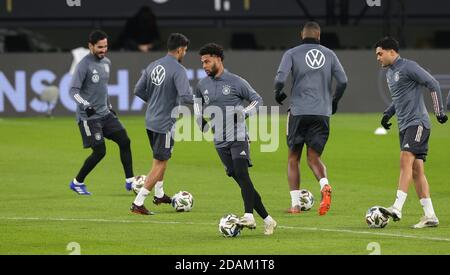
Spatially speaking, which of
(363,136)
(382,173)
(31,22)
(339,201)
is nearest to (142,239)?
(339,201)

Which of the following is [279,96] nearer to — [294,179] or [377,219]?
[294,179]

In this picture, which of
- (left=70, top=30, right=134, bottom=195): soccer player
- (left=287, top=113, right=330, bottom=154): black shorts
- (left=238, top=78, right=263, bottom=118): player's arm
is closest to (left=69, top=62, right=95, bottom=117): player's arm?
(left=70, top=30, right=134, bottom=195): soccer player

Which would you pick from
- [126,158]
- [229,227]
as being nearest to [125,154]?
[126,158]

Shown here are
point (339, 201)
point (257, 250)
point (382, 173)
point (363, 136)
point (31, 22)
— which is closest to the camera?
point (257, 250)

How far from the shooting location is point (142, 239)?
14.6 meters

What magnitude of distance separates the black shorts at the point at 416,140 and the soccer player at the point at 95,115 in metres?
5.43

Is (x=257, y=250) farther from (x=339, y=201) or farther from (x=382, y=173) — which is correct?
(x=382, y=173)

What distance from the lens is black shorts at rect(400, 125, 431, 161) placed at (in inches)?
617

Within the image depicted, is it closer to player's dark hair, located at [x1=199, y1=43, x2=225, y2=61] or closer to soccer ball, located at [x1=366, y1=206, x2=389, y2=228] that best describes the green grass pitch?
soccer ball, located at [x1=366, y1=206, x2=389, y2=228]

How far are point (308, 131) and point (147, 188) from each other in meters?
2.29

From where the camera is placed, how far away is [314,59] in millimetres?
17344

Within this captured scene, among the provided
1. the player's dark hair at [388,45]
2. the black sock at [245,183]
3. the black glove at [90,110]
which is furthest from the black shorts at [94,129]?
the player's dark hair at [388,45]

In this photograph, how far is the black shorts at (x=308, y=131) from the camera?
17.3 metres

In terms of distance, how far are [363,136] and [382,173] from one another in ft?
27.0
